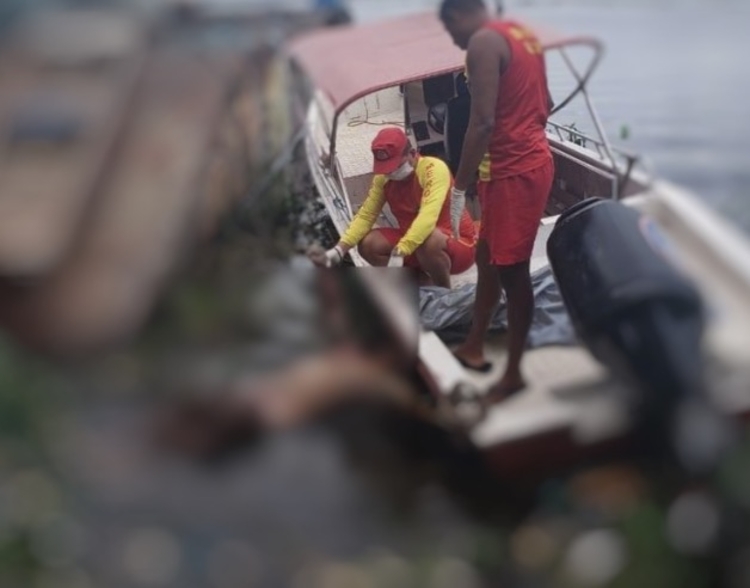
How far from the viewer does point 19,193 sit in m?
1.39

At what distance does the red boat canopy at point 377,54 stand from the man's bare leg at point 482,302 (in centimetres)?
40

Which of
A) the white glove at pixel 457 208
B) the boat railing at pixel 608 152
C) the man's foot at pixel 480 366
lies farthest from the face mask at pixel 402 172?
the man's foot at pixel 480 366

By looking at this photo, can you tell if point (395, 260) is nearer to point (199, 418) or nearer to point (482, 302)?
point (482, 302)

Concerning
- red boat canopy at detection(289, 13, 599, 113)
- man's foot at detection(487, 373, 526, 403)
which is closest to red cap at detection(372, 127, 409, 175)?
red boat canopy at detection(289, 13, 599, 113)

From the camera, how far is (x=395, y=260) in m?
1.81

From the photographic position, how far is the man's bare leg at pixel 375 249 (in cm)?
179

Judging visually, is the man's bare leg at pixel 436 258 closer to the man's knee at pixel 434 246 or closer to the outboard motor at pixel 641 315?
the man's knee at pixel 434 246

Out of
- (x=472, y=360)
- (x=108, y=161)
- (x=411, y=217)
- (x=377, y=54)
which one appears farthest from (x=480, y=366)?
(x=108, y=161)

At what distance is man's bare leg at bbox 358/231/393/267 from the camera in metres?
1.79

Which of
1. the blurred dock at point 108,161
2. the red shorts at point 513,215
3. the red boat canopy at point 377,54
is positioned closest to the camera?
the blurred dock at point 108,161

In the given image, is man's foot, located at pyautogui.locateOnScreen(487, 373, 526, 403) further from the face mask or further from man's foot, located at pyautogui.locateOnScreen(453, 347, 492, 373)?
the face mask

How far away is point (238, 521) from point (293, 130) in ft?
2.63

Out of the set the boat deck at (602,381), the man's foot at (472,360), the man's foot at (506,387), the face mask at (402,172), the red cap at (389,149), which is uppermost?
Result: the red cap at (389,149)

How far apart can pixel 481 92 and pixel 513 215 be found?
0.29 m
